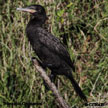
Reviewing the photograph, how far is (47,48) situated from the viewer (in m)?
4.26

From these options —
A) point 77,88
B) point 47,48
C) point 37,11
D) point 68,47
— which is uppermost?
point 37,11

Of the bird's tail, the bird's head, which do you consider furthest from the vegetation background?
the bird's head

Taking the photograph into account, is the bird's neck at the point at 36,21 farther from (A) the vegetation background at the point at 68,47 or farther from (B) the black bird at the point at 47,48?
(A) the vegetation background at the point at 68,47

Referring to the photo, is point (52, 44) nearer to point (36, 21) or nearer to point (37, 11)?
point (36, 21)

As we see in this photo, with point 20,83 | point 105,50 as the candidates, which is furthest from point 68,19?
point 20,83

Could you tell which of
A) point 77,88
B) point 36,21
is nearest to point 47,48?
point 36,21

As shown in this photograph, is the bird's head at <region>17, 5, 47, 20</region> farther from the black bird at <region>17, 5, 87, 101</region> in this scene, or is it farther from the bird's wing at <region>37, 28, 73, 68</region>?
the bird's wing at <region>37, 28, 73, 68</region>

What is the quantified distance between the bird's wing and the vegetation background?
14.0 inches

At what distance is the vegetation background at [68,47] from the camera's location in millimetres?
4609

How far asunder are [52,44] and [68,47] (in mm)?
687

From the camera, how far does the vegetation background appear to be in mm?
4609

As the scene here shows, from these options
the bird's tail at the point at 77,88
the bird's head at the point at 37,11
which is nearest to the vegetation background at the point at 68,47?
the bird's tail at the point at 77,88

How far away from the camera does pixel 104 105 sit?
430 centimetres

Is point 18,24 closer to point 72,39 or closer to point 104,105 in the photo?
A: point 72,39
